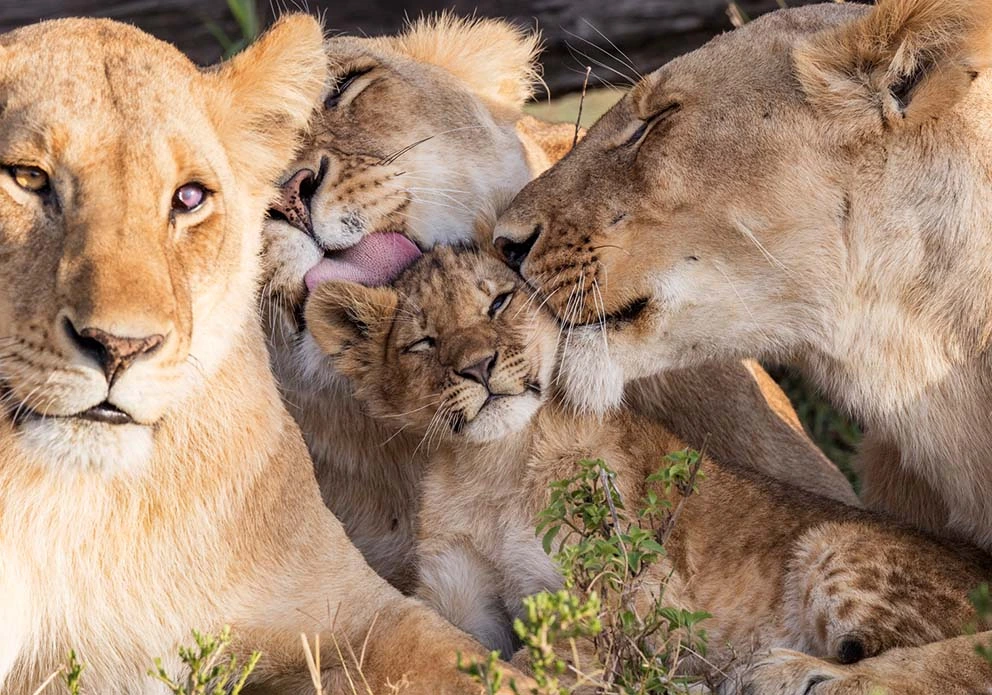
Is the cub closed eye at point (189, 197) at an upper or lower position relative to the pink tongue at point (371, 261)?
upper

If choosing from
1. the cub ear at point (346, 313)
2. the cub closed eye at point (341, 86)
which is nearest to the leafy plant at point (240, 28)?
the cub closed eye at point (341, 86)

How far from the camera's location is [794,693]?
108 inches

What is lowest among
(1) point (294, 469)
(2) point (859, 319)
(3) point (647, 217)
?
(1) point (294, 469)

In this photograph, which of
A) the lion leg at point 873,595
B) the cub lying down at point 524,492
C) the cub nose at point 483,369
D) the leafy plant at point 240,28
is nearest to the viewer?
the lion leg at point 873,595

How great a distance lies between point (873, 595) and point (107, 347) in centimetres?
161

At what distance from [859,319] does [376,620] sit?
3.70ft

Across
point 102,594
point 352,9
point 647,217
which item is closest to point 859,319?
point 647,217

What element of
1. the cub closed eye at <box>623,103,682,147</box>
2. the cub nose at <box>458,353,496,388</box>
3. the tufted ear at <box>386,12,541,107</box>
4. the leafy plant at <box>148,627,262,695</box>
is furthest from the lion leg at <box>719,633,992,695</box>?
the tufted ear at <box>386,12,541,107</box>

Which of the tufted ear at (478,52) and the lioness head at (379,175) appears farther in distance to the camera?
the tufted ear at (478,52)

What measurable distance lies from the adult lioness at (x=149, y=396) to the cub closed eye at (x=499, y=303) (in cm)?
53

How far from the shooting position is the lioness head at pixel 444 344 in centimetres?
319

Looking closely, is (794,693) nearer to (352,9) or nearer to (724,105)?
(724,105)

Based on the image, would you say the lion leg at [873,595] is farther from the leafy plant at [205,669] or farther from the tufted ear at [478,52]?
the tufted ear at [478,52]

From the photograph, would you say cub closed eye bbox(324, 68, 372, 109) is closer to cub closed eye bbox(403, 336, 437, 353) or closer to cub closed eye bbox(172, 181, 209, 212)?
cub closed eye bbox(403, 336, 437, 353)
